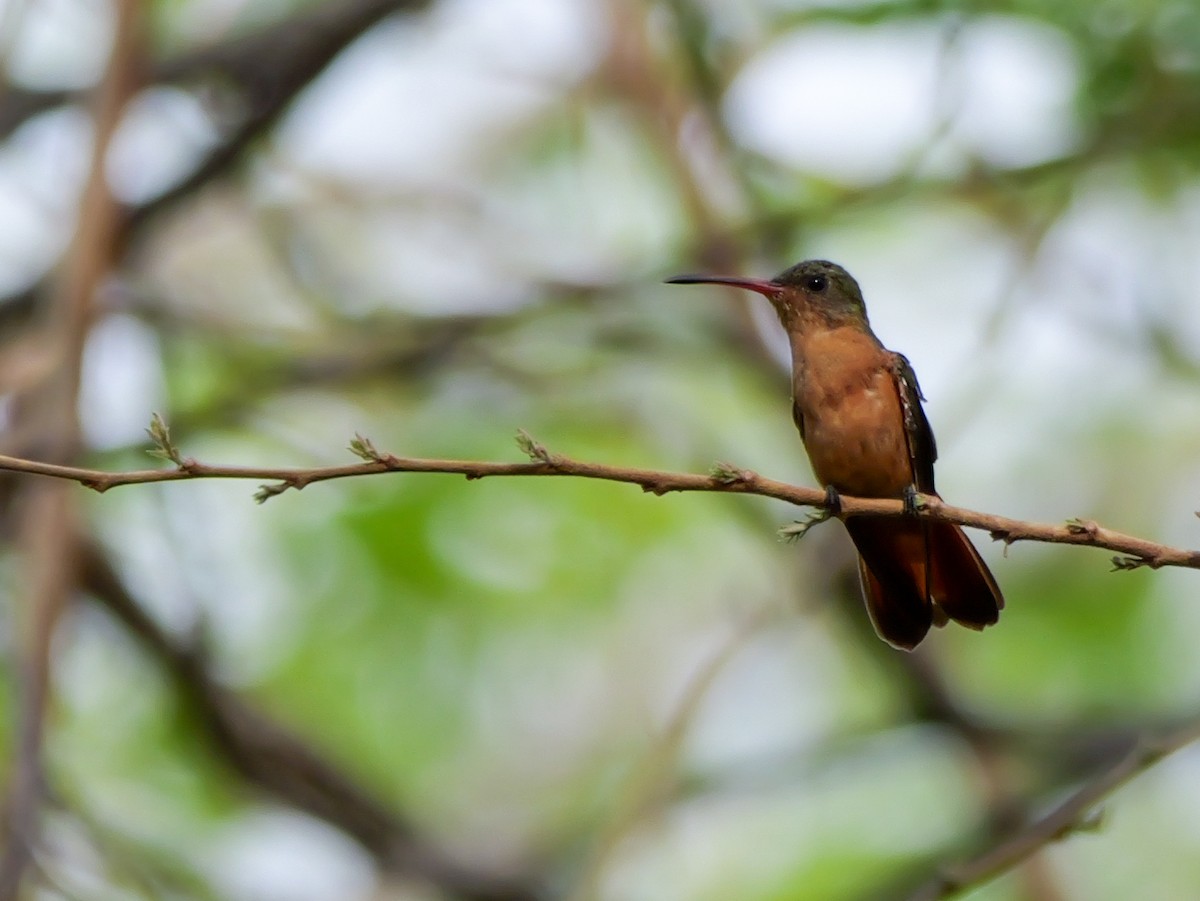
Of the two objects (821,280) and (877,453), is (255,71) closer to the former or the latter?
(821,280)

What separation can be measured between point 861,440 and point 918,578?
50cm

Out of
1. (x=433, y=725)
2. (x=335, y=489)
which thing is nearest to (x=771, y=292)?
(x=335, y=489)

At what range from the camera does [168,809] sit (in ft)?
25.6

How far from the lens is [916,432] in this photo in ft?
16.7

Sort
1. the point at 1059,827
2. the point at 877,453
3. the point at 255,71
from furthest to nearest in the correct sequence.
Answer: the point at 255,71 < the point at 877,453 < the point at 1059,827

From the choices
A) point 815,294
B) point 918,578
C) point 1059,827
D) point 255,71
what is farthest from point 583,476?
point 255,71

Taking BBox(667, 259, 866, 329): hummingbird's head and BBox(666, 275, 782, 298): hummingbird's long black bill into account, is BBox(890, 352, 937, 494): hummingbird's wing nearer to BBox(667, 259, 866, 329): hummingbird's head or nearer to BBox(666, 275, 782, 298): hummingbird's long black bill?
BBox(667, 259, 866, 329): hummingbird's head

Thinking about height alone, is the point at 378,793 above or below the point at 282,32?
below

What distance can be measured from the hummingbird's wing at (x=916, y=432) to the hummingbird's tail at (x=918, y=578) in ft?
0.78

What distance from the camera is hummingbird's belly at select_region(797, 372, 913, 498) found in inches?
197

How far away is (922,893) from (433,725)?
197 inches

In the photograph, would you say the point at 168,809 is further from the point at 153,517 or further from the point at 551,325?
the point at 551,325

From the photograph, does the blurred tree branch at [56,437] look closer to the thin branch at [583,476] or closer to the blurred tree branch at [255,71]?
the blurred tree branch at [255,71]

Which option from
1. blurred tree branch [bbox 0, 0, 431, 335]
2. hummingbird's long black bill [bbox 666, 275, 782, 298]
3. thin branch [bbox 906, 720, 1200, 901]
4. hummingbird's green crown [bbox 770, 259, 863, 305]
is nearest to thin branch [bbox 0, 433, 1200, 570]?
thin branch [bbox 906, 720, 1200, 901]
